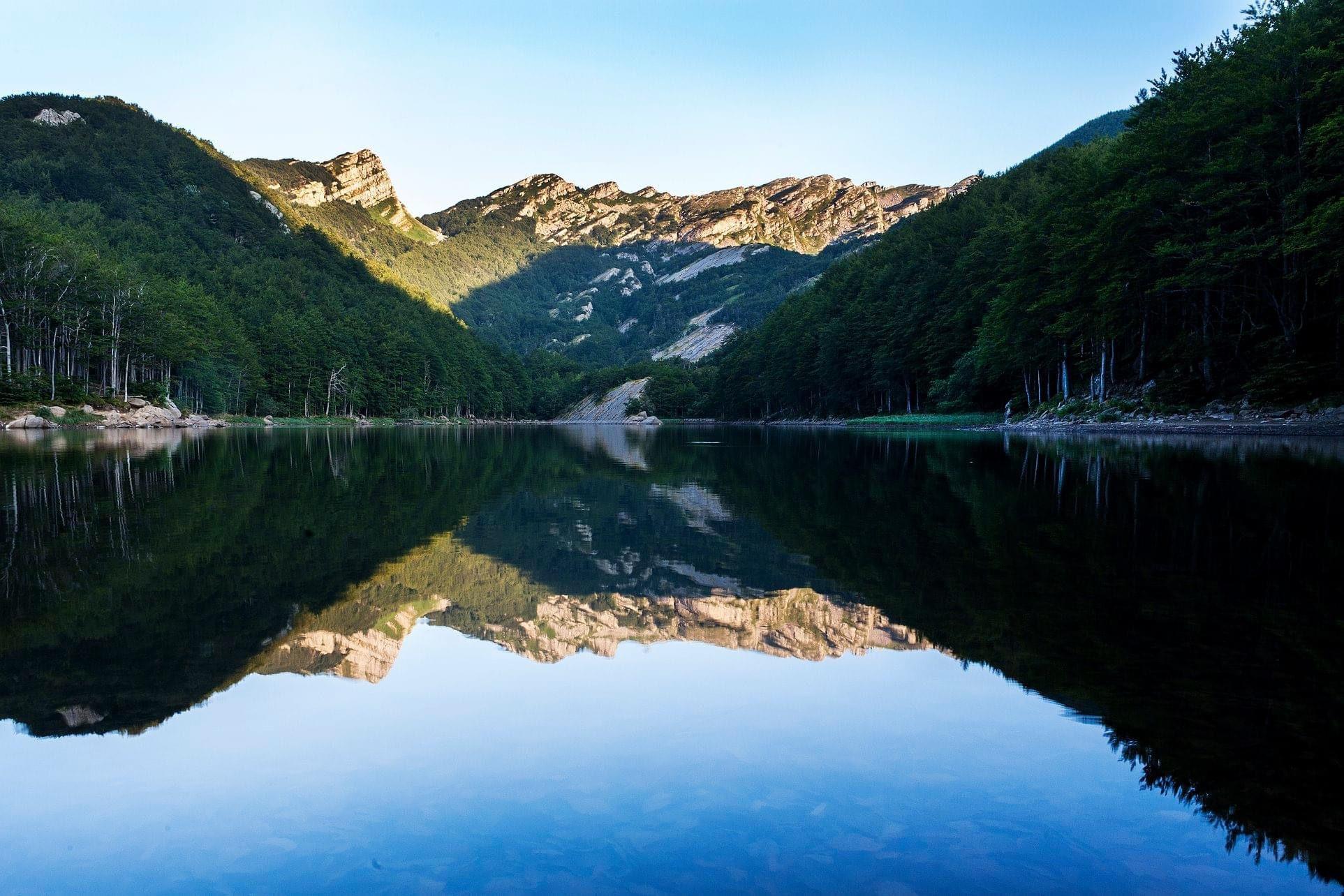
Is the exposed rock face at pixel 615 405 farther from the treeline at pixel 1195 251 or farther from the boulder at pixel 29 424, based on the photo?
the boulder at pixel 29 424

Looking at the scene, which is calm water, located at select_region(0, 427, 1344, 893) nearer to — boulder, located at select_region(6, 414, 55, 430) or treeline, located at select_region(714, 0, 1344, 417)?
treeline, located at select_region(714, 0, 1344, 417)

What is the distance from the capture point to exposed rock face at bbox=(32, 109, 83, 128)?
548 ft

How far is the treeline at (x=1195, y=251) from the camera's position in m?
32.7

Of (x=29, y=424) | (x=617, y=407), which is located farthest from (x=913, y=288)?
(x=617, y=407)

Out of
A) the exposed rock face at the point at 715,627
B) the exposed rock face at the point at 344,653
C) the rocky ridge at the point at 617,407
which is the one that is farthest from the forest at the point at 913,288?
the exposed rock face at the point at 344,653

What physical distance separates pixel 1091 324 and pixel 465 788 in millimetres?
49577

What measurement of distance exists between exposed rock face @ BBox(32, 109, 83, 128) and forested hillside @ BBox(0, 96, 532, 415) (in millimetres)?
769

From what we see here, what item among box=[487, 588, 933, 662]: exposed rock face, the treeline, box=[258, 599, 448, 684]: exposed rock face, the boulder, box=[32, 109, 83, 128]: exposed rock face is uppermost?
box=[32, 109, 83, 128]: exposed rock face

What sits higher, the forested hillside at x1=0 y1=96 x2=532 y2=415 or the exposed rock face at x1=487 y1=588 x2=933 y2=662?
the forested hillside at x1=0 y1=96 x2=532 y2=415

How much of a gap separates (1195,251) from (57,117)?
21147 centimetres

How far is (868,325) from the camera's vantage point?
9106 cm

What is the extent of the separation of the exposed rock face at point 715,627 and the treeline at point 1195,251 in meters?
30.8

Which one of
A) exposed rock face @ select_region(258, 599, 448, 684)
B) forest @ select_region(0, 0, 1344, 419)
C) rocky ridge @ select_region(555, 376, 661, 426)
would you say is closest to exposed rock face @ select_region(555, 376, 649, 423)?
rocky ridge @ select_region(555, 376, 661, 426)

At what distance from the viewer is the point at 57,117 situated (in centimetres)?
17000
